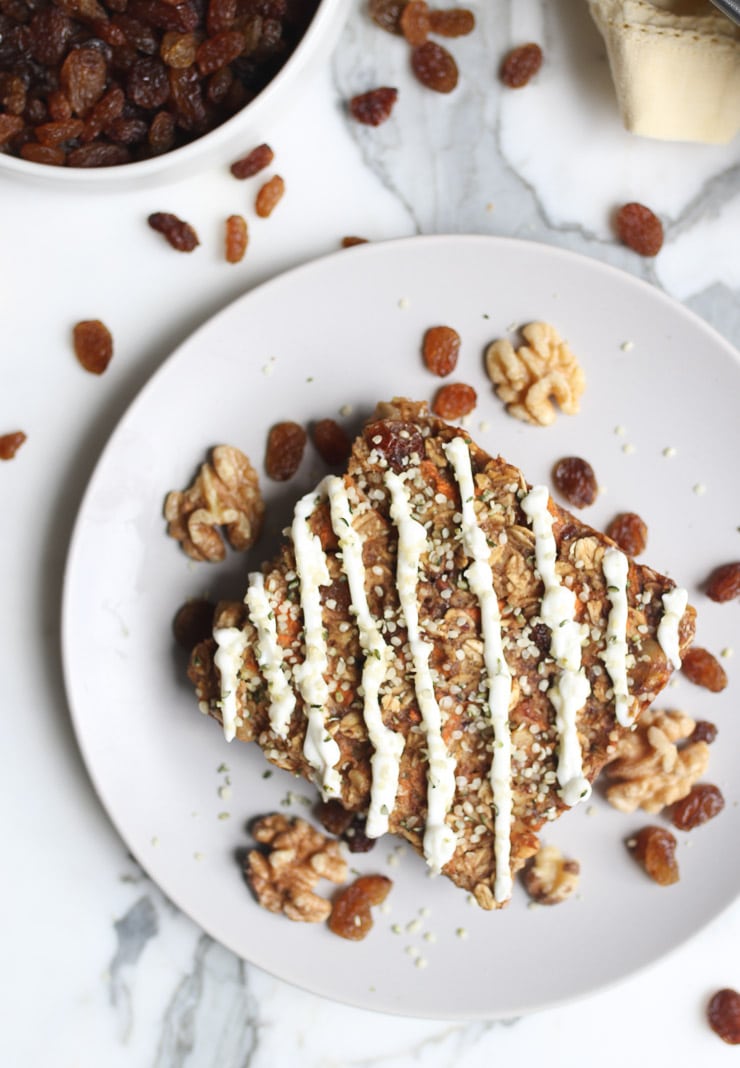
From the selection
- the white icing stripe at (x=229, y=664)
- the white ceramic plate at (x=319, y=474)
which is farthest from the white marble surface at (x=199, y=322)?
the white icing stripe at (x=229, y=664)

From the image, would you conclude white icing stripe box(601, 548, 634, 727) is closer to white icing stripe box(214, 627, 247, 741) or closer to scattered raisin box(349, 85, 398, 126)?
white icing stripe box(214, 627, 247, 741)

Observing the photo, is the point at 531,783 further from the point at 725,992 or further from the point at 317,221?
the point at 317,221

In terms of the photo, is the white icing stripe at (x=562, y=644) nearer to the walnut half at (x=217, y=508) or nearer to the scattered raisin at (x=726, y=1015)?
the walnut half at (x=217, y=508)

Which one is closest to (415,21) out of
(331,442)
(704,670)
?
(331,442)

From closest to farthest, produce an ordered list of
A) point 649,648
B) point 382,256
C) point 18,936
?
point 649,648 < point 382,256 < point 18,936

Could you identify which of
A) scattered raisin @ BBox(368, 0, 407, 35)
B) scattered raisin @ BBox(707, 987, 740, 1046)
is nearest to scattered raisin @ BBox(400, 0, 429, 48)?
scattered raisin @ BBox(368, 0, 407, 35)

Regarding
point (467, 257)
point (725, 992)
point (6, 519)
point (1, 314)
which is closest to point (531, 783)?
point (725, 992)
